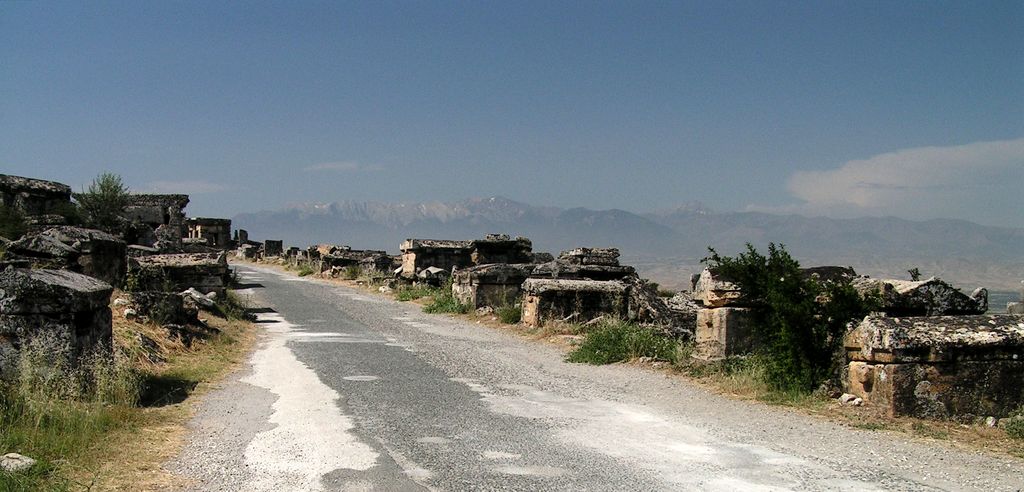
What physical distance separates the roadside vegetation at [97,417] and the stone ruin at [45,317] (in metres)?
0.12

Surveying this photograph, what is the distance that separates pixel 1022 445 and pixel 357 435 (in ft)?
18.4

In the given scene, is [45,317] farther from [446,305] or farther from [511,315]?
[446,305]

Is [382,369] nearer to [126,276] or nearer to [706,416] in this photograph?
[706,416]

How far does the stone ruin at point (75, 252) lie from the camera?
1334 centimetres

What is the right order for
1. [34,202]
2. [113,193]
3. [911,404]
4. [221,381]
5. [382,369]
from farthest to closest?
[113,193] < [34,202] < [382,369] < [221,381] < [911,404]

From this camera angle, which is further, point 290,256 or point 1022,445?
point 290,256

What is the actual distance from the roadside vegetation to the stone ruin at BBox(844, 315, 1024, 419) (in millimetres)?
6269

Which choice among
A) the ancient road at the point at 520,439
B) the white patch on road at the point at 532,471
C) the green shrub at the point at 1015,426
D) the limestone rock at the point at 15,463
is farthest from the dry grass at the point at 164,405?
the green shrub at the point at 1015,426

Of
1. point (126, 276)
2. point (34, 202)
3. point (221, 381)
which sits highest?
point (34, 202)

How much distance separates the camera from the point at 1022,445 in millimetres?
7039

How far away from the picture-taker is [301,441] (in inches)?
272

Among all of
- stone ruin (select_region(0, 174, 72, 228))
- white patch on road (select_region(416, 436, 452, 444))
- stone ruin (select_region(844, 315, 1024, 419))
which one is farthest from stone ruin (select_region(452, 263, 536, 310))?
white patch on road (select_region(416, 436, 452, 444))

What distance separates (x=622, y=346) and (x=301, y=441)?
6.37 m

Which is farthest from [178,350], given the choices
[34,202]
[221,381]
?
[34,202]
